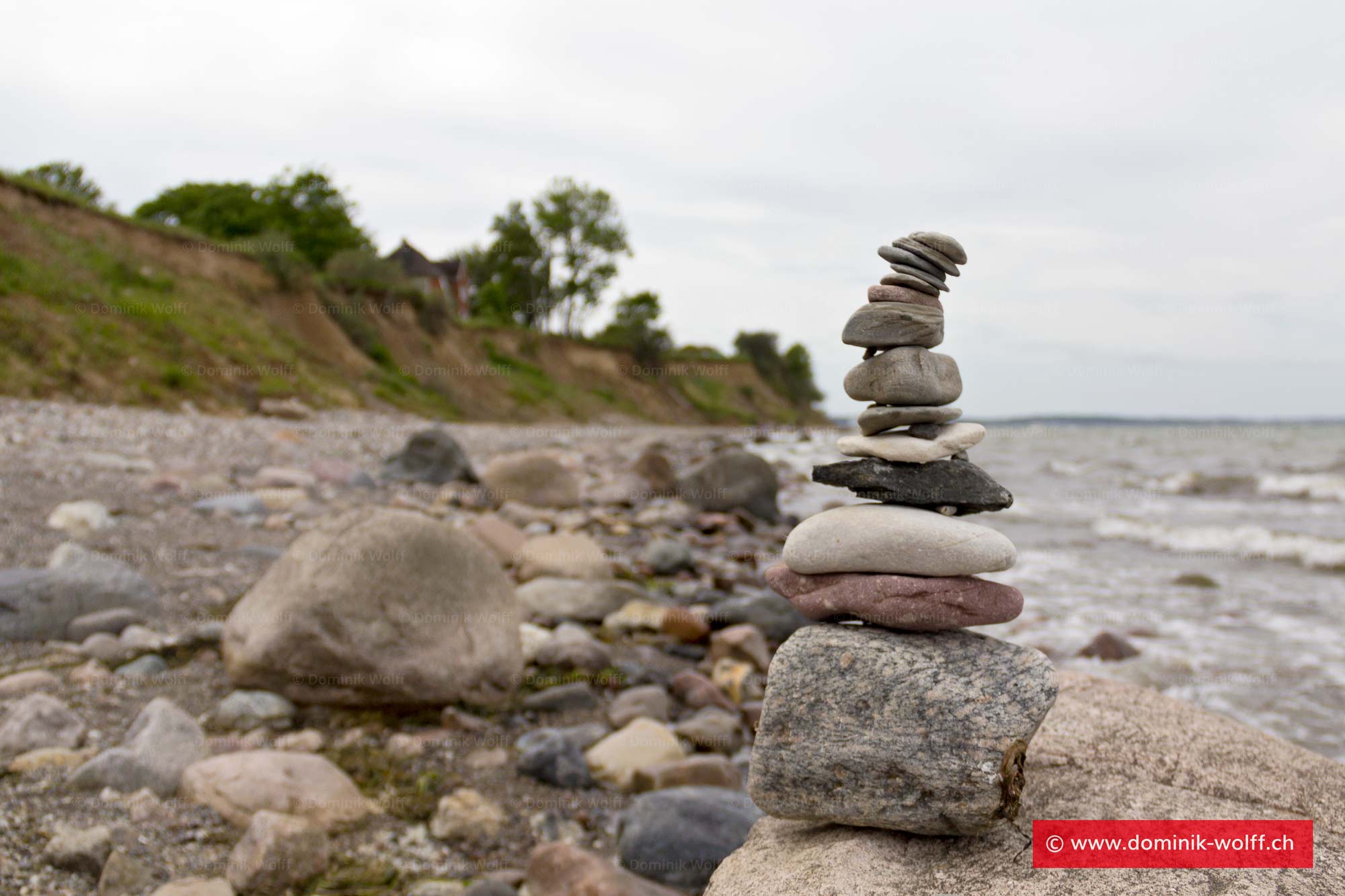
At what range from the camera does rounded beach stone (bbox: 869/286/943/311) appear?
10.1ft

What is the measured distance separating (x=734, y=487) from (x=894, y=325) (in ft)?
41.8

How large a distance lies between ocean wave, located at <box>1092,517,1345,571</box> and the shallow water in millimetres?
31

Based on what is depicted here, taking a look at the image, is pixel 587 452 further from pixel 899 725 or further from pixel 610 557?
pixel 899 725

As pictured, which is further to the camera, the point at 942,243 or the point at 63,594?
the point at 63,594

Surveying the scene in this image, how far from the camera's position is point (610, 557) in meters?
10.8

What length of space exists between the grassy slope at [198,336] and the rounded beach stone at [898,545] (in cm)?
1654

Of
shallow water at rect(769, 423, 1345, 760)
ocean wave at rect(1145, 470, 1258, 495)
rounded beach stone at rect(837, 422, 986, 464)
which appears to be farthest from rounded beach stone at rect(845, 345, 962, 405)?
ocean wave at rect(1145, 470, 1258, 495)

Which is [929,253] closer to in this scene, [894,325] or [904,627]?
[894,325]

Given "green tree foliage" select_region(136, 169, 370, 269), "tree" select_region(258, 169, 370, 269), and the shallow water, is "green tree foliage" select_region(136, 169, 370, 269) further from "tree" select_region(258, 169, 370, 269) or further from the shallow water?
the shallow water

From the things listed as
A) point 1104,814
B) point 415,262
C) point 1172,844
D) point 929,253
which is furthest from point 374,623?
point 415,262

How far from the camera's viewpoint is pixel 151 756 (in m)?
4.06

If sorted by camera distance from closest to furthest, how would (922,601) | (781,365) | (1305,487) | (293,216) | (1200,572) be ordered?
1. (922,601)
2. (1200,572)
3. (1305,487)
4. (293,216)
5. (781,365)

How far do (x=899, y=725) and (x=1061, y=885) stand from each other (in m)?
0.60

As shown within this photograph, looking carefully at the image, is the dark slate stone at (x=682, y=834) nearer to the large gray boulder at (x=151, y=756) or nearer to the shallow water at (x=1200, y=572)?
the large gray boulder at (x=151, y=756)
